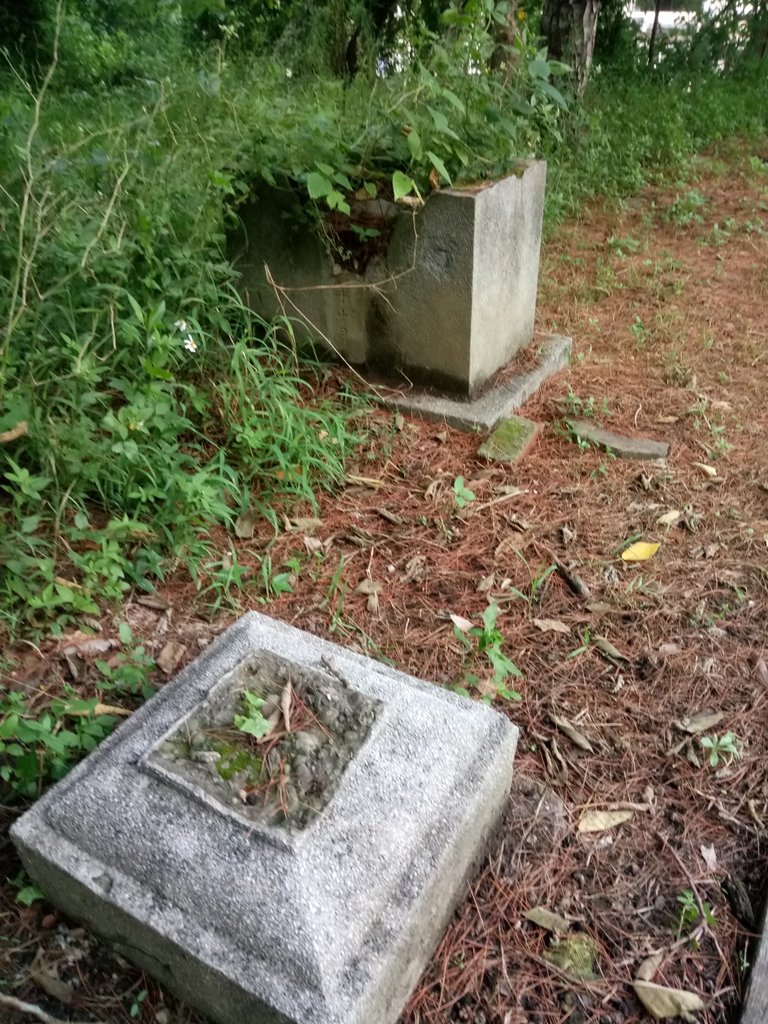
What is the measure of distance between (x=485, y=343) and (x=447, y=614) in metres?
1.48

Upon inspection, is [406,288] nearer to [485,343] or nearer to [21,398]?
[485,343]

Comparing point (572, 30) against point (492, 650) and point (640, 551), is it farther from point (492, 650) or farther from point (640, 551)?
point (492, 650)

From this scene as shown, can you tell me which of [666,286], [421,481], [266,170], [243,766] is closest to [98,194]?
[266,170]

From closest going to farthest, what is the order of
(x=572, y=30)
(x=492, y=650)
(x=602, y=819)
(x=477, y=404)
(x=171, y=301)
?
(x=602, y=819)
(x=492, y=650)
(x=171, y=301)
(x=477, y=404)
(x=572, y=30)

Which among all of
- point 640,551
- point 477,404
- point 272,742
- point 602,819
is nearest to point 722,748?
point 602,819

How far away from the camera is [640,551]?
8.96ft

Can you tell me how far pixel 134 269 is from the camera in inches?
113

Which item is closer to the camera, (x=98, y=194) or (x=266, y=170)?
(x=98, y=194)

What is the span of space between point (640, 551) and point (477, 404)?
3.47ft

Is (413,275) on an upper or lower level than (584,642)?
upper

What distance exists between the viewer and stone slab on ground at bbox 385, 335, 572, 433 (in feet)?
11.0

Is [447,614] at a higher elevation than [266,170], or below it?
below

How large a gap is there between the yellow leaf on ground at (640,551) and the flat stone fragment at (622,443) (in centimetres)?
61

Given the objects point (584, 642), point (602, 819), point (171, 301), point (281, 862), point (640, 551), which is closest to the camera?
point (281, 862)
